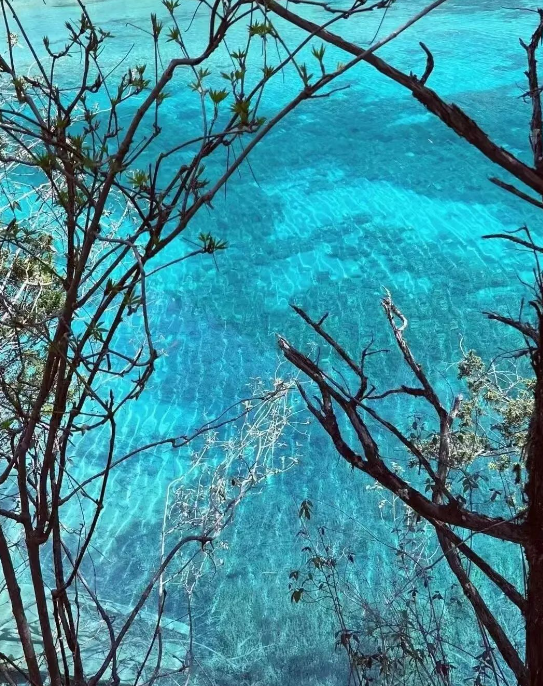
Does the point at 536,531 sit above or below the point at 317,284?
below

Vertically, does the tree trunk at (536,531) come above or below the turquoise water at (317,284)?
below

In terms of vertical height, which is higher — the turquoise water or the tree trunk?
the turquoise water

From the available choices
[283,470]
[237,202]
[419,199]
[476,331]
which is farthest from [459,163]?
[283,470]

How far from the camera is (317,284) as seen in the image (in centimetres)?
749

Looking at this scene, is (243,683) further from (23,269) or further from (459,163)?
(459,163)

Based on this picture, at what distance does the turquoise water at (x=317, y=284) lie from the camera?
4712 millimetres

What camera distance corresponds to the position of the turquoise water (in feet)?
15.5

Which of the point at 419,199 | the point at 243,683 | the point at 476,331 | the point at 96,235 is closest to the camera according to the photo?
the point at 96,235

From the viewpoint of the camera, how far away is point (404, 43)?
1130 centimetres

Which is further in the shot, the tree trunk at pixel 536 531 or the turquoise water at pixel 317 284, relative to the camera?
the turquoise water at pixel 317 284

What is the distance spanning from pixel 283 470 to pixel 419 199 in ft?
14.5

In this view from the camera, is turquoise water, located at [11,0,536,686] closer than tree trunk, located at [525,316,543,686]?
No

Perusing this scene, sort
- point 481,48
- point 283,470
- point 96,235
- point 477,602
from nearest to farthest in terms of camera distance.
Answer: point 96,235
point 477,602
point 283,470
point 481,48

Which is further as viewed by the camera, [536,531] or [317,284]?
[317,284]
